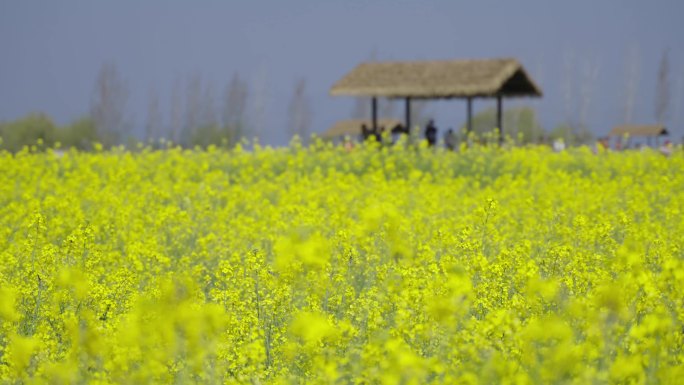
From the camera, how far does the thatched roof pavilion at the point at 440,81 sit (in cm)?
2341

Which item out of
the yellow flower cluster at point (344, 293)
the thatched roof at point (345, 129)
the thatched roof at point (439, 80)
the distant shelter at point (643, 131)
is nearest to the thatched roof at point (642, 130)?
the distant shelter at point (643, 131)

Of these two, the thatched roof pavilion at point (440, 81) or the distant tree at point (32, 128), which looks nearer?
the thatched roof pavilion at point (440, 81)

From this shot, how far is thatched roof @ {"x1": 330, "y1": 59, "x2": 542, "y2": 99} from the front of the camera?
23.4 metres

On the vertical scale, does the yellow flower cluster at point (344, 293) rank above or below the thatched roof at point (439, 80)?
above

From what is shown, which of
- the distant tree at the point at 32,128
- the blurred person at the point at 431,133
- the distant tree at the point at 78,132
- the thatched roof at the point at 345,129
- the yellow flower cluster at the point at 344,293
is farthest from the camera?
the distant tree at the point at 78,132

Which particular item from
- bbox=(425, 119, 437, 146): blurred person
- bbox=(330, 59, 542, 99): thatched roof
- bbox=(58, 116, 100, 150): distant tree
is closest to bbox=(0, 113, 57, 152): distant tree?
bbox=(58, 116, 100, 150): distant tree

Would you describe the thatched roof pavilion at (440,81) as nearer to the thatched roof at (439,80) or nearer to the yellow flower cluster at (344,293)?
the thatched roof at (439,80)

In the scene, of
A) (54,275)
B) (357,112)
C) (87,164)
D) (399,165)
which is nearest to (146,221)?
(54,275)

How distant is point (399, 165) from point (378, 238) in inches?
356

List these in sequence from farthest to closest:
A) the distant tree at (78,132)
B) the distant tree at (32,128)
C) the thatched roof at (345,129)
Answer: the distant tree at (78,132) < the distant tree at (32,128) < the thatched roof at (345,129)

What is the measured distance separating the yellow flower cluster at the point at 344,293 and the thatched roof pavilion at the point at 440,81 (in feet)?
41.8

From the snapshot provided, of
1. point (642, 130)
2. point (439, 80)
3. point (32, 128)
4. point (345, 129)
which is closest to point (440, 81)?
point (439, 80)

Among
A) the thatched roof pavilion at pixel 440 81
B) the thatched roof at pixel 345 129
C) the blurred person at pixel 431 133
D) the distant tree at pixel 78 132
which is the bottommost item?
the distant tree at pixel 78 132

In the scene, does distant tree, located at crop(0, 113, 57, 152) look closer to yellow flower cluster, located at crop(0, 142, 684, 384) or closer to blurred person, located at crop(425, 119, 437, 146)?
blurred person, located at crop(425, 119, 437, 146)
